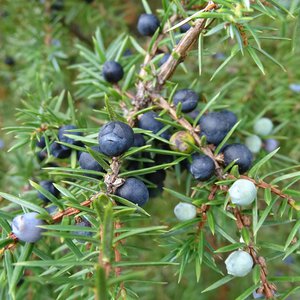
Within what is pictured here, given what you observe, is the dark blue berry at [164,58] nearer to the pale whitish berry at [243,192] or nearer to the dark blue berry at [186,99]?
the dark blue berry at [186,99]

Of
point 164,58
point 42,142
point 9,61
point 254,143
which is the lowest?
point 9,61

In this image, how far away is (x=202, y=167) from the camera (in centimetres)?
83

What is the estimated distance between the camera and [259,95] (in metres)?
1.49

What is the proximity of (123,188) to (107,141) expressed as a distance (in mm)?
93

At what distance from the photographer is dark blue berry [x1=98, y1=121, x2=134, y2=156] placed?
74 cm

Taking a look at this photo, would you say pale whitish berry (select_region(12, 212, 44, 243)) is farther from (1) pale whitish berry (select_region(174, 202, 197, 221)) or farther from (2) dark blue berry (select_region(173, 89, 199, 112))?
(2) dark blue berry (select_region(173, 89, 199, 112))

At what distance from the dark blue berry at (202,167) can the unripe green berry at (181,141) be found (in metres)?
0.03

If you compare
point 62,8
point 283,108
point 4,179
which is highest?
point 62,8

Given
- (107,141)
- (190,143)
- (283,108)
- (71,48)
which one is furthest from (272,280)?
(71,48)

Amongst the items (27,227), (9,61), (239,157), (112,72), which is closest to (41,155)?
(112,72)

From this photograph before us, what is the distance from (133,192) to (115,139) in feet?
0.33

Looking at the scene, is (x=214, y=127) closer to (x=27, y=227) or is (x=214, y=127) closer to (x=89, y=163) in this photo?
(x=89, y=163)

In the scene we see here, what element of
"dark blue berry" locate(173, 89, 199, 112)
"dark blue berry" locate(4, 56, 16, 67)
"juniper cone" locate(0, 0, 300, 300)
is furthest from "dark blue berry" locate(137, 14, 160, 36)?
"dark blue berry" locate(4, 56, 16, 67)

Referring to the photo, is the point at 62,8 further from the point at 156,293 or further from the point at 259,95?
the point at 156,293
